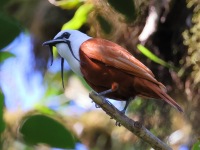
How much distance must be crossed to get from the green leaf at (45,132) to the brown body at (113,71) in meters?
0.71

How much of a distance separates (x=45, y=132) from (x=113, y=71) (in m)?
0.74

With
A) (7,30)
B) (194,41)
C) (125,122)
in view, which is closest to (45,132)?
(7,30)

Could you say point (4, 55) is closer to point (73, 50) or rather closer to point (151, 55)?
point (73, 50)

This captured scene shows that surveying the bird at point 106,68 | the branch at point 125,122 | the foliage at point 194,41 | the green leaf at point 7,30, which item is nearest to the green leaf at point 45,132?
the green leaf at point 7,30

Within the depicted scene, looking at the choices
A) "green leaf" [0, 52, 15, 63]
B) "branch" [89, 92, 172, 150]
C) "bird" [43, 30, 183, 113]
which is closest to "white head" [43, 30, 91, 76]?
"bird" [43, 30, 183, 113]

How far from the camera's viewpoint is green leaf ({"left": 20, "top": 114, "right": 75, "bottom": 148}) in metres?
0.27

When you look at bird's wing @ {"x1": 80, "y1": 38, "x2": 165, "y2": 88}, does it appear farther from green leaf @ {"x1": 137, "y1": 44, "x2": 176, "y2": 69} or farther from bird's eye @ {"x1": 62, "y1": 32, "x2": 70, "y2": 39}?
green leaf @ {"x1": 137, "y1": 44, "x2": 176, "y2": 69}

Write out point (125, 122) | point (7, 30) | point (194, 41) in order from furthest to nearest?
point (194, 41)
point (125, 122)
point (7, 30)

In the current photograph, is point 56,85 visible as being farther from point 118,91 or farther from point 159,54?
point 118,91

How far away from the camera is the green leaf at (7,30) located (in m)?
0.27

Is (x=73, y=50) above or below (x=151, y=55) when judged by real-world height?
above

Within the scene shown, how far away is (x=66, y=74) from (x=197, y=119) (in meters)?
0.76

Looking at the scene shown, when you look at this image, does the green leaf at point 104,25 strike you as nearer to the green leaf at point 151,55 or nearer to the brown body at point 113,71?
the brown body at point 113,71

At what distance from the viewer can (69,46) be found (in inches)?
39.8
